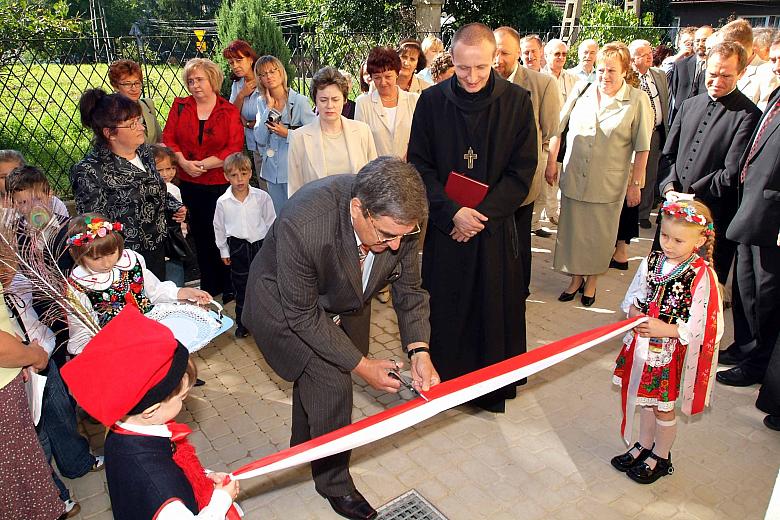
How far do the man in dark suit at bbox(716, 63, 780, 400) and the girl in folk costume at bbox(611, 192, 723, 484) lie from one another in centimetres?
120

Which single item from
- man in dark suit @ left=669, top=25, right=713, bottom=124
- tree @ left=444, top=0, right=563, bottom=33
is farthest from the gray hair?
tree @ left=444, top=0, right=563, bottom=33

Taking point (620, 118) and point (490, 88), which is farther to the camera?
point (620, 118)

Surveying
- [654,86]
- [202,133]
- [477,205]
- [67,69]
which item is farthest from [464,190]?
[67,69]

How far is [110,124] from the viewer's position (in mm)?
4246

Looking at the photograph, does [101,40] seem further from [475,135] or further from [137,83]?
[475,135]

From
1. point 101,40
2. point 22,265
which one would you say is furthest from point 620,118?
point 101,40

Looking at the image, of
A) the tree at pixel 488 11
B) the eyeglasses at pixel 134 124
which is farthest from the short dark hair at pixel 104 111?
the tree at pixel 488 11

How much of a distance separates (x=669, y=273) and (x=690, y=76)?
5.61 meters

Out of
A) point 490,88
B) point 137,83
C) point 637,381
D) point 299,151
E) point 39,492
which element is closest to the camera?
point 39,492

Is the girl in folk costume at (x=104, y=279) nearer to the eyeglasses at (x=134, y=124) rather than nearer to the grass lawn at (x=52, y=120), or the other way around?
the eyeglasses at (x=134, y=124)

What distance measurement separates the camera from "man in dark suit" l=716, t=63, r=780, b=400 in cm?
448

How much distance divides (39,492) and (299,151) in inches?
125

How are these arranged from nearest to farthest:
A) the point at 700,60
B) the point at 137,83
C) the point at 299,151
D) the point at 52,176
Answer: the point at 299,151 → the point at 137,83 → the point at 700,60 → the point at 52,176

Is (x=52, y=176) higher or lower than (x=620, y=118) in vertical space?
lower
